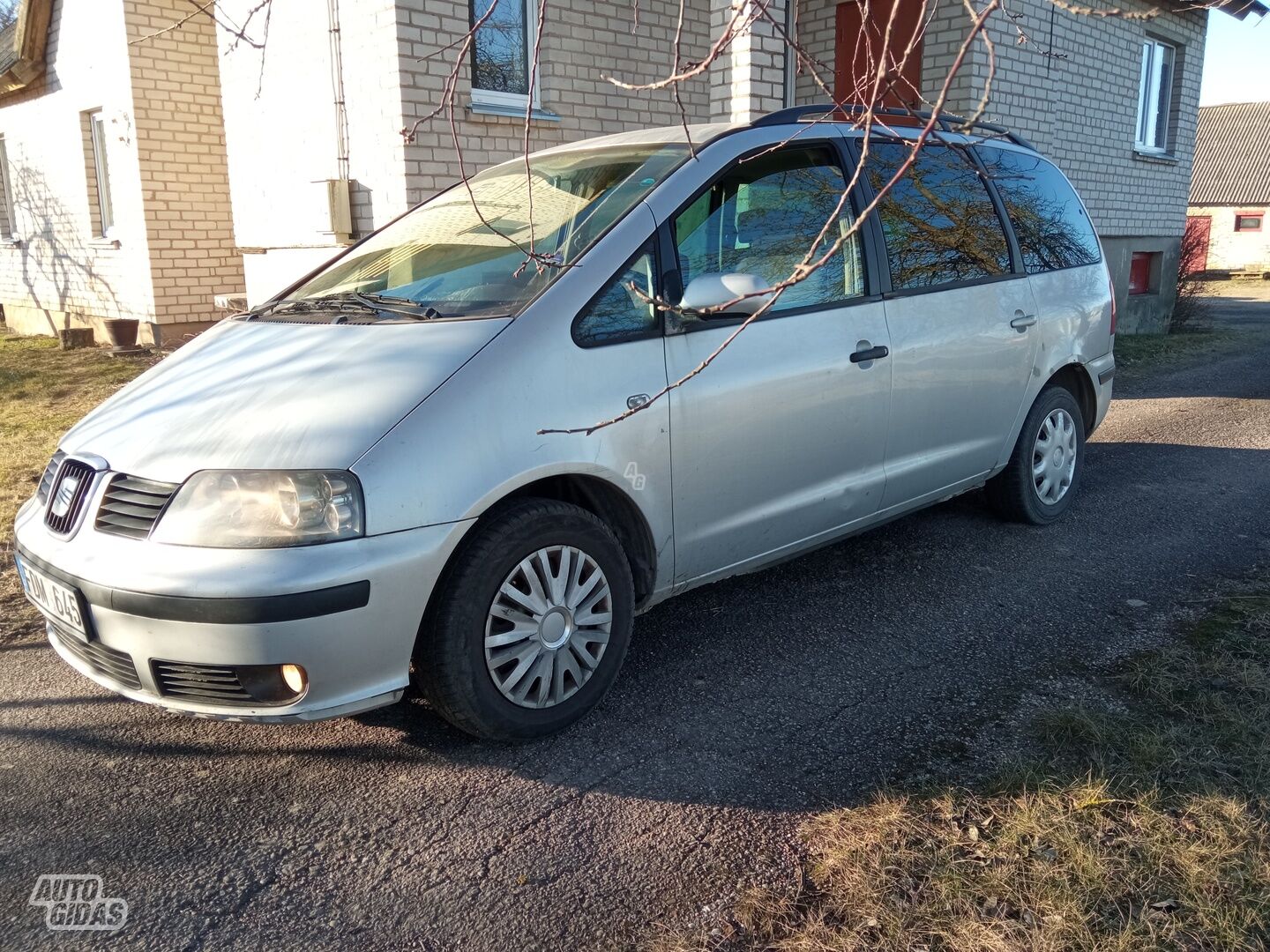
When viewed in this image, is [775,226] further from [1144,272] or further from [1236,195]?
[1236,195]

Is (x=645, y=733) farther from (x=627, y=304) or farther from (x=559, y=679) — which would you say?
(x=627, y=304)

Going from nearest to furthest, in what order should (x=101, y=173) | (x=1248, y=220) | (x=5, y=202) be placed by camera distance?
(x=101, y=173) → (x=5, y=202) → (x=1248, y=220)

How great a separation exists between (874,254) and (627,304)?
137cm

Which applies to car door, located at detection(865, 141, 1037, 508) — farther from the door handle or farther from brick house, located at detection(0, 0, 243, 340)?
brick house, located at detection(0, 0, 243, 340)

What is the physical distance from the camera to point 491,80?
896 cm

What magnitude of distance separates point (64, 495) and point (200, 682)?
0.82 m

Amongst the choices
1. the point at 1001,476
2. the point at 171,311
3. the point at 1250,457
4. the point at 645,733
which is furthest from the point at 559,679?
the point at 171,311

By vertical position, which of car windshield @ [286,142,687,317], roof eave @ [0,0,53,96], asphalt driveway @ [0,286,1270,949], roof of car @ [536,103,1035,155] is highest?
roof eave @ [0,0,53,96]

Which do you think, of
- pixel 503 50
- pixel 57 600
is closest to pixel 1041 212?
pixel 57 600

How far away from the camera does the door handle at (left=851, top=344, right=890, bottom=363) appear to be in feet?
13.6

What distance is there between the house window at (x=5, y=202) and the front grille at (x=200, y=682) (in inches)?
594

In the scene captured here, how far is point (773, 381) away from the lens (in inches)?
152

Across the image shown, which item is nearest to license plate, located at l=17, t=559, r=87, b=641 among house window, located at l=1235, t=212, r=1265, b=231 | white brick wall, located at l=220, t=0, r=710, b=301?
white brick wall, located at l=220, t=0, r=710, b=301

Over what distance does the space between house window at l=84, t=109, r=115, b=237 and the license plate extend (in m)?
10.9
